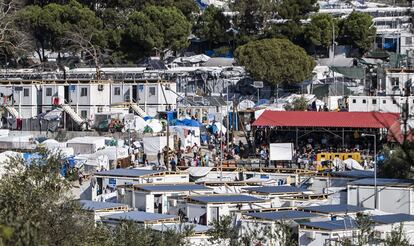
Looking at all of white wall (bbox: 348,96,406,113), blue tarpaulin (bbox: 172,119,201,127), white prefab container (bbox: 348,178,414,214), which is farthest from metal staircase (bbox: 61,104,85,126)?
white prefab container (bbox: 348,178,414,214)

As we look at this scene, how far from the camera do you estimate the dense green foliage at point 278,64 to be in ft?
160

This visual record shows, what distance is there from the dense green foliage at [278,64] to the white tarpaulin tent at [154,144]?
41.8ft

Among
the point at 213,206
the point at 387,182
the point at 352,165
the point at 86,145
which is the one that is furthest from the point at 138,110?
the point at 213,206

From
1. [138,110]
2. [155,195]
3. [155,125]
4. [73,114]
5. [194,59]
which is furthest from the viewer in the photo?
[194,59]

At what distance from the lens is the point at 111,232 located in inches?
756

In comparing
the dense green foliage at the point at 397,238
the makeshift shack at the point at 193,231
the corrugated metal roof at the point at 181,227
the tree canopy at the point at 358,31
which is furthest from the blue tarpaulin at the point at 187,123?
the tree canopy at the point at 358,31

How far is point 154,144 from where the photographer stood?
120ft

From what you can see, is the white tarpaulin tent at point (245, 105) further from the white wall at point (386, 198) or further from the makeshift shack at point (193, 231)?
the makeshift shack at point (193, 231)

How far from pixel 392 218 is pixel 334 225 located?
160cm

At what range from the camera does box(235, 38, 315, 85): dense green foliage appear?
4881cm

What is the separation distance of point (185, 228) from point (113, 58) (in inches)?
1435

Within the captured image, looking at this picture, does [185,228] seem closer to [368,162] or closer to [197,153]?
[368,162]

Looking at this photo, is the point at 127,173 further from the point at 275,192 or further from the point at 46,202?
the point at 46,202

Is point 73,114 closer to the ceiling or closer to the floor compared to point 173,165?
closer to the ceiling
